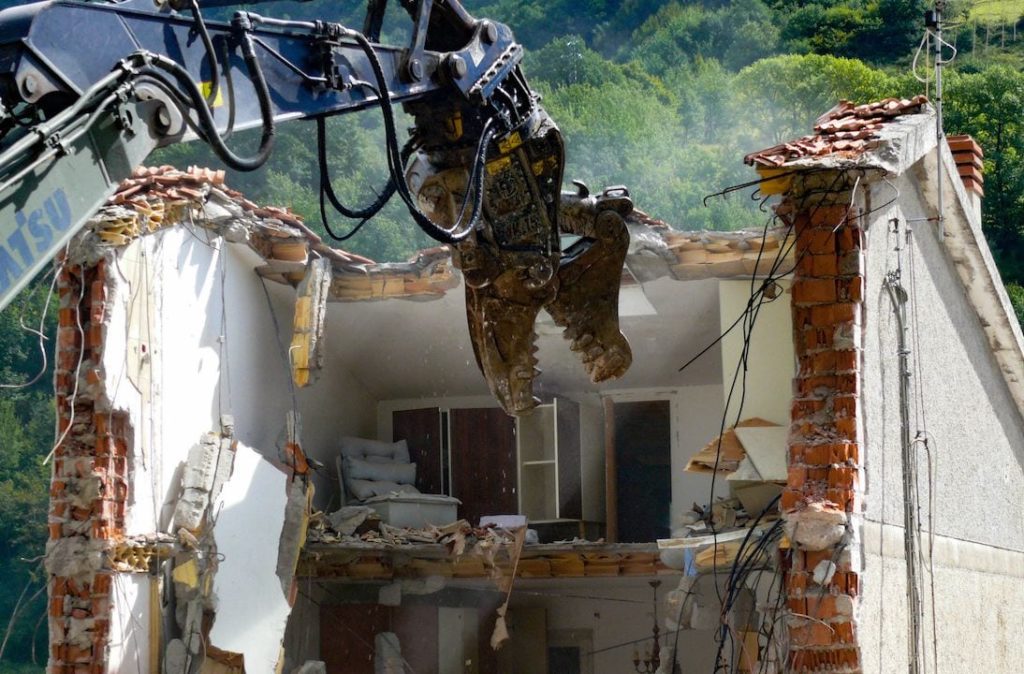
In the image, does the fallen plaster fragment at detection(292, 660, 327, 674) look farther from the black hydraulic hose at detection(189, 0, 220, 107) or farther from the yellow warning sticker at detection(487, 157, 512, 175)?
the black hydraulic hose at detection(189, 0, 220, 107)

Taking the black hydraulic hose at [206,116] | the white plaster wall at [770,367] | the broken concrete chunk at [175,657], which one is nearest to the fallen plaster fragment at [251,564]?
the broken concrete chunk at [175,657]

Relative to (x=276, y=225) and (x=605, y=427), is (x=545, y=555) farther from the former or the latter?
(x=276, y=225)

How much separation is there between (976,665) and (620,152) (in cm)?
3859

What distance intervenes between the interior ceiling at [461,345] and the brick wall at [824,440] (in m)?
4.49

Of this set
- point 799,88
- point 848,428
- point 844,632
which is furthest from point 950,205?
point 799,88

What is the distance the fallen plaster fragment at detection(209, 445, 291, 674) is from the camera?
13.0 metres

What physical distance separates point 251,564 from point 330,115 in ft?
24.1

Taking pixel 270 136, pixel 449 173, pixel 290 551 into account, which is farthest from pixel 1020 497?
pixel 270 136

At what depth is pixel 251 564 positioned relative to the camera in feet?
44.2

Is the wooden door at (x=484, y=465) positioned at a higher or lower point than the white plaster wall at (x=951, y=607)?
higher

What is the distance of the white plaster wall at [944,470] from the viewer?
35.0 feet

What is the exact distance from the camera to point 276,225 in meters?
14.7

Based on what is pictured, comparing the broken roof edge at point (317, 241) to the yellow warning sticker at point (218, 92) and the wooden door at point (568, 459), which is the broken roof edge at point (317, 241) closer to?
the wooden door at point (568, 459)

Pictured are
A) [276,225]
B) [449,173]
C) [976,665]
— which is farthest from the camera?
[276,225]
